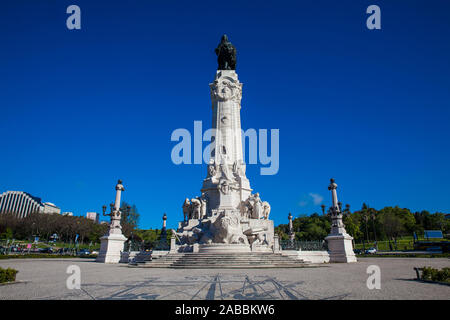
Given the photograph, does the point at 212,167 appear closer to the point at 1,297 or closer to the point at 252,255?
→ the point at 252,255

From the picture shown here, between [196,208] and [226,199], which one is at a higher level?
[226,199]

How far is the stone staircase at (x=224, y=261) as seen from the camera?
1653 centimetres

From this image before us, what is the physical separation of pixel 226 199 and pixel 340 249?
1101cm

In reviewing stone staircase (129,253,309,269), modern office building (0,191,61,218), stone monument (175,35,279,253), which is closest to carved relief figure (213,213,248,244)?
stone monument (175,35,279,253)

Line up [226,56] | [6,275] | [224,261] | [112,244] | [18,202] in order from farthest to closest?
[18,202]
[226,56]
[112,244]
[224,261]
[6,275]

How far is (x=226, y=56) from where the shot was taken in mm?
35219

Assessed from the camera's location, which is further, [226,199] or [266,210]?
[266,210]

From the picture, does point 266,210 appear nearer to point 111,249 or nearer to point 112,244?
point 112,244

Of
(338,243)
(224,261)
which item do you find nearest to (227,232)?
(224,261)

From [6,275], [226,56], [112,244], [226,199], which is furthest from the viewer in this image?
[226,56]

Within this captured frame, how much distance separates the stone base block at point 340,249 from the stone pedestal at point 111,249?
62.0ft

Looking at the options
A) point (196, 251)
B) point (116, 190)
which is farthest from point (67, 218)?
point (196, 251)

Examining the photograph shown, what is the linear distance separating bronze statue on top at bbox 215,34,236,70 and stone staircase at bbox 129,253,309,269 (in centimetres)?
2460
